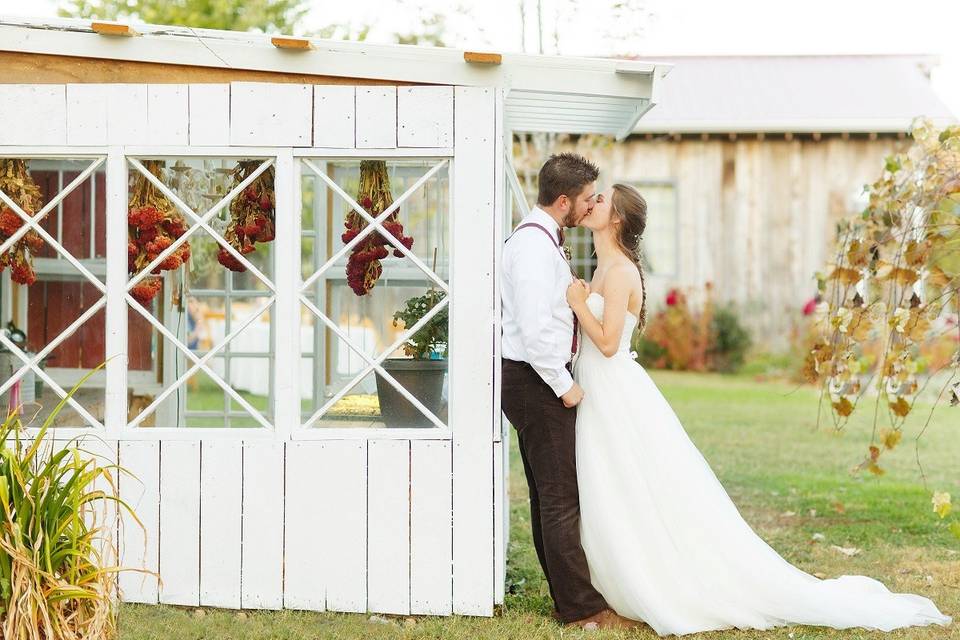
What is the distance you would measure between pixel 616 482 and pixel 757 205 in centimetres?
1134

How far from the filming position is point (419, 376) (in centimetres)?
483

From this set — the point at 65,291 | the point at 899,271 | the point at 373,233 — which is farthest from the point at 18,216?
the point at 899,271

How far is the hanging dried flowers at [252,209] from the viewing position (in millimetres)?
4906

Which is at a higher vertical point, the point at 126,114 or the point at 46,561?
the point at 126,114

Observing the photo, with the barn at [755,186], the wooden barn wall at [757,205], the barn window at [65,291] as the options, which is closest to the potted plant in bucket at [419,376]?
the barn window at [65,291]

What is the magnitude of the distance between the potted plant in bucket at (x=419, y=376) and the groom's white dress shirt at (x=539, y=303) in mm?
304

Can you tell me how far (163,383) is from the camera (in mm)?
6367

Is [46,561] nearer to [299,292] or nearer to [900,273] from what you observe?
[299,292]

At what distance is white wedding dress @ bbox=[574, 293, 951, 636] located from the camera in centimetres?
465

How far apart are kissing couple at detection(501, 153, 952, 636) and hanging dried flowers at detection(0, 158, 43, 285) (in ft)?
6.47

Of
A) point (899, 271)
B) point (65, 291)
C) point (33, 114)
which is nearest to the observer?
point (33, 114)

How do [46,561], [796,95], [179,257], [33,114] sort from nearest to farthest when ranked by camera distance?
[46,561]
[33,114]
[179,257]
[796,95]

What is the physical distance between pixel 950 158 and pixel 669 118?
32.5 feet

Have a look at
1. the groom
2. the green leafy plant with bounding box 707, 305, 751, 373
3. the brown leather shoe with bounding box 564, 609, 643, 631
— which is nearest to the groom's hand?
the groom
